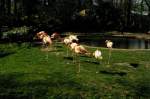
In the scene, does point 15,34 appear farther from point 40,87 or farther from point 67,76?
point 40,87

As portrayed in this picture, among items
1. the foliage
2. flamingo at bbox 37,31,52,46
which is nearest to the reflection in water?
the foliage

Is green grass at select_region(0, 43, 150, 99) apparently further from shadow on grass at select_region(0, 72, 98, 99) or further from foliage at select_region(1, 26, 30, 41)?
foliage at select_region(1, 26, 30, 41)

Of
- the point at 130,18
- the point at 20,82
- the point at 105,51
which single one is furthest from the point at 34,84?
the point at 130,18

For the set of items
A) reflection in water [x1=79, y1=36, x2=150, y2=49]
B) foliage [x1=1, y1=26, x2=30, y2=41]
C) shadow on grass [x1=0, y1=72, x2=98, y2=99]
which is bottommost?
shadow on grass [x1=0, y1=72, x2=98, y2=99]

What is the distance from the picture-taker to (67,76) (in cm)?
1677

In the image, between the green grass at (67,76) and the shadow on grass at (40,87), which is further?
the green grass at (67,76)

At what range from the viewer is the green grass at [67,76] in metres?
14.2

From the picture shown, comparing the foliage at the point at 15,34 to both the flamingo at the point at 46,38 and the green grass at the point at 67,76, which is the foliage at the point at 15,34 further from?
the flamingo at the point at 46,38

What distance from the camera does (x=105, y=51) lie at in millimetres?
24672

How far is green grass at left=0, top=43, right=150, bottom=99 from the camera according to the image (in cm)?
1420

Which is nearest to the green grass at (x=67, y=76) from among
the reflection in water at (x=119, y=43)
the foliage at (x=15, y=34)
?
the foliage at (x=15, y=34)

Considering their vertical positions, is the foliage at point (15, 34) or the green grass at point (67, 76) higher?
the foliage at point (15, 34)

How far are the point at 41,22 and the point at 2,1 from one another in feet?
23.9

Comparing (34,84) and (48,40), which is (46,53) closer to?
(48,40)
